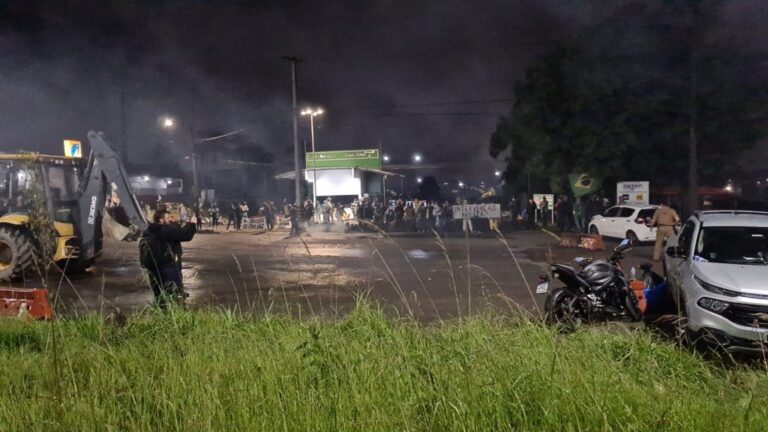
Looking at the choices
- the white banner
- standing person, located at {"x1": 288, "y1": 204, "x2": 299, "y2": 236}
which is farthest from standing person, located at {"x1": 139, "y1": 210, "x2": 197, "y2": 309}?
standing person, located at {"x1": 288, "y1": 204, "x2": 299, "y2": 236}

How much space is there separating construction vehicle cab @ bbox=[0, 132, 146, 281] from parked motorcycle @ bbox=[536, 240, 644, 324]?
8685mm

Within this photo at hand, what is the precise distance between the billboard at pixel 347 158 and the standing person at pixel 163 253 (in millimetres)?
30030

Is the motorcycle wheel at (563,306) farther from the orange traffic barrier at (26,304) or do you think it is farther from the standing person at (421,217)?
the standing person at (421,217)

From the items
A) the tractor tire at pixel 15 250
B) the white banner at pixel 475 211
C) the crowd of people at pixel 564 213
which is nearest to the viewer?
the tractor tire at pixel 15 250

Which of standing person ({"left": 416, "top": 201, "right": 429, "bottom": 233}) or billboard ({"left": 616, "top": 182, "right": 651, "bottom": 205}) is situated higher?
billboard ({"left": 616, "top": 182, "right": 651, "bottom": 205})

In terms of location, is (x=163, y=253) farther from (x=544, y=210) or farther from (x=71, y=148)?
(x=544, y=210)

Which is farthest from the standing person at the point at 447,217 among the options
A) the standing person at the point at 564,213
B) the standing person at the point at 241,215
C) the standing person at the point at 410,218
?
the standing person at the point at 241,215

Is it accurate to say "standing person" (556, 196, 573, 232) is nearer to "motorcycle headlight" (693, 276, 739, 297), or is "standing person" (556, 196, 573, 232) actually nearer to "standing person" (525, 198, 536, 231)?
"standing person" (525, 198, 536, 231)

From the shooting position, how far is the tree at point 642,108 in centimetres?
2012

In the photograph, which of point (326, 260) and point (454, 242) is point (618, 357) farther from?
point (454, 242)

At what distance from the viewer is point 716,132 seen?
22453 millimetres

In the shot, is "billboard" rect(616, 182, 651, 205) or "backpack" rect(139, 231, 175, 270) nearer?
"backpack" rect(139, 231, 175, 270)

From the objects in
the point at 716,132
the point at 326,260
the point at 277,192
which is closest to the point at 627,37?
the point at 716,132

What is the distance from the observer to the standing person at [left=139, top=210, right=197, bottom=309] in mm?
7414
